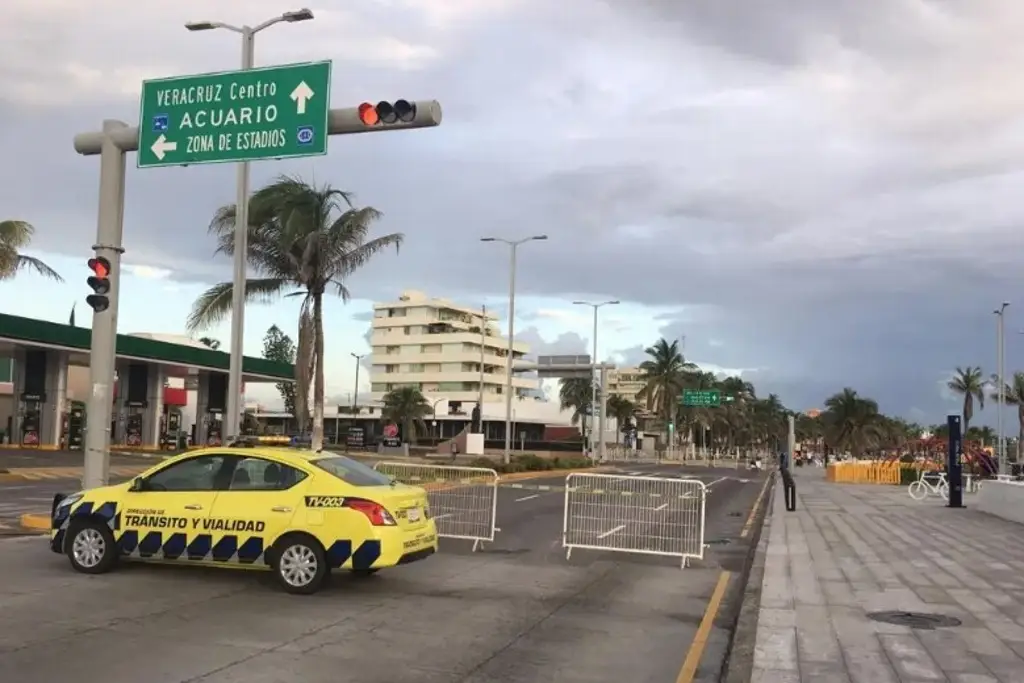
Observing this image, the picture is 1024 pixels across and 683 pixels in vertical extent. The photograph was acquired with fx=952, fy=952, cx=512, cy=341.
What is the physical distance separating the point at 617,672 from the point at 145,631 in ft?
12.9

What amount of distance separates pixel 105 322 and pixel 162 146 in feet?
9.40

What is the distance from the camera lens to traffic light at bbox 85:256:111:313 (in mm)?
14508

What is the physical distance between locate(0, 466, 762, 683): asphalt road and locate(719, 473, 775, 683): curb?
0.18 metres

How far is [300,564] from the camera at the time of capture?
986 cm

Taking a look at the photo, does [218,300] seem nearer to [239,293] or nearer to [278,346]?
[239,293]

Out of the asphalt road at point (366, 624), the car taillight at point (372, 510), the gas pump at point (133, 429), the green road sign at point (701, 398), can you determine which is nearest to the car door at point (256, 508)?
the asphalt road at point (366, 624)

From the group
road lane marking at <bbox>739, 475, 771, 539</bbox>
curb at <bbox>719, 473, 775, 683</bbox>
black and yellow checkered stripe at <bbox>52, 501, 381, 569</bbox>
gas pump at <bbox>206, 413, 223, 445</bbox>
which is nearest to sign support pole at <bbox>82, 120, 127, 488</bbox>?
black and yellow checkered stripe at <bbox>52, 501, 381, 569</bbox>

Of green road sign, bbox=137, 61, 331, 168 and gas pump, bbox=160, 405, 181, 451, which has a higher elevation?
green road sign, bbox=137, 61, 331, 168

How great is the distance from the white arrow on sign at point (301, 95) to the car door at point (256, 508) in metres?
5.90

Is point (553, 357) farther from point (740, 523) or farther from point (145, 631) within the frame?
point (145, 631)

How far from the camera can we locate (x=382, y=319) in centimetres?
12531

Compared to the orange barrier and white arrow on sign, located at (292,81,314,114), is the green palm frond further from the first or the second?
the orange barrier

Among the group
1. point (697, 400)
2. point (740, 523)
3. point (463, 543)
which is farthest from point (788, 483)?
point (697, 400)

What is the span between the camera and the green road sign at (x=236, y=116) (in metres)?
13.8
